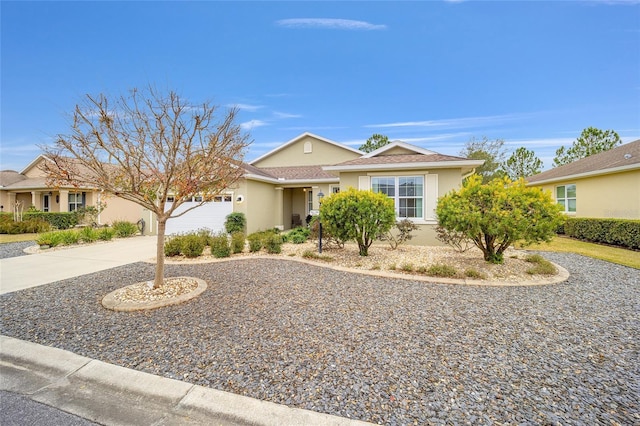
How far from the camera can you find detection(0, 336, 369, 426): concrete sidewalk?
2268 mm

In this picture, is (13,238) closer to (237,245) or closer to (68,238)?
(68,238)

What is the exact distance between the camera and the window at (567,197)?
52.3 ft

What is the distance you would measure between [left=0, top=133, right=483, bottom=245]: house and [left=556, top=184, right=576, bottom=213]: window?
8.10 metres

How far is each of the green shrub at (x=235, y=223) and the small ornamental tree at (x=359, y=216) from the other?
249 inches

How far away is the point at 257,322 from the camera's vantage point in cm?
398

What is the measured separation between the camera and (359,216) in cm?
812

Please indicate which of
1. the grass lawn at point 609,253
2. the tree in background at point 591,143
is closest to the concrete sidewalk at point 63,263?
the grass lawn at point 609,253

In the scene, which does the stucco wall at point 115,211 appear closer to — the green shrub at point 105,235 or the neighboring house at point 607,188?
the green shrub at point 105,235

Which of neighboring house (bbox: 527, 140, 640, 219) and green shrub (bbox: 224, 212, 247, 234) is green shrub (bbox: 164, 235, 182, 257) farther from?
neighboring house (bbox: 527, 140, 640, 219)

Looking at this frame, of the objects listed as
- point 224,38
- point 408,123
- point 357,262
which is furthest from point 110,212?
point 408,123

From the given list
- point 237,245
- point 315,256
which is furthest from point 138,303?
point 315,256

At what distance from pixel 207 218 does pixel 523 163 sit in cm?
3735

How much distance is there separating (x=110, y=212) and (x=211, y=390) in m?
23.6

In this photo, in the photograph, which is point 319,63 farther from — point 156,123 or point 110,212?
point 110,212
